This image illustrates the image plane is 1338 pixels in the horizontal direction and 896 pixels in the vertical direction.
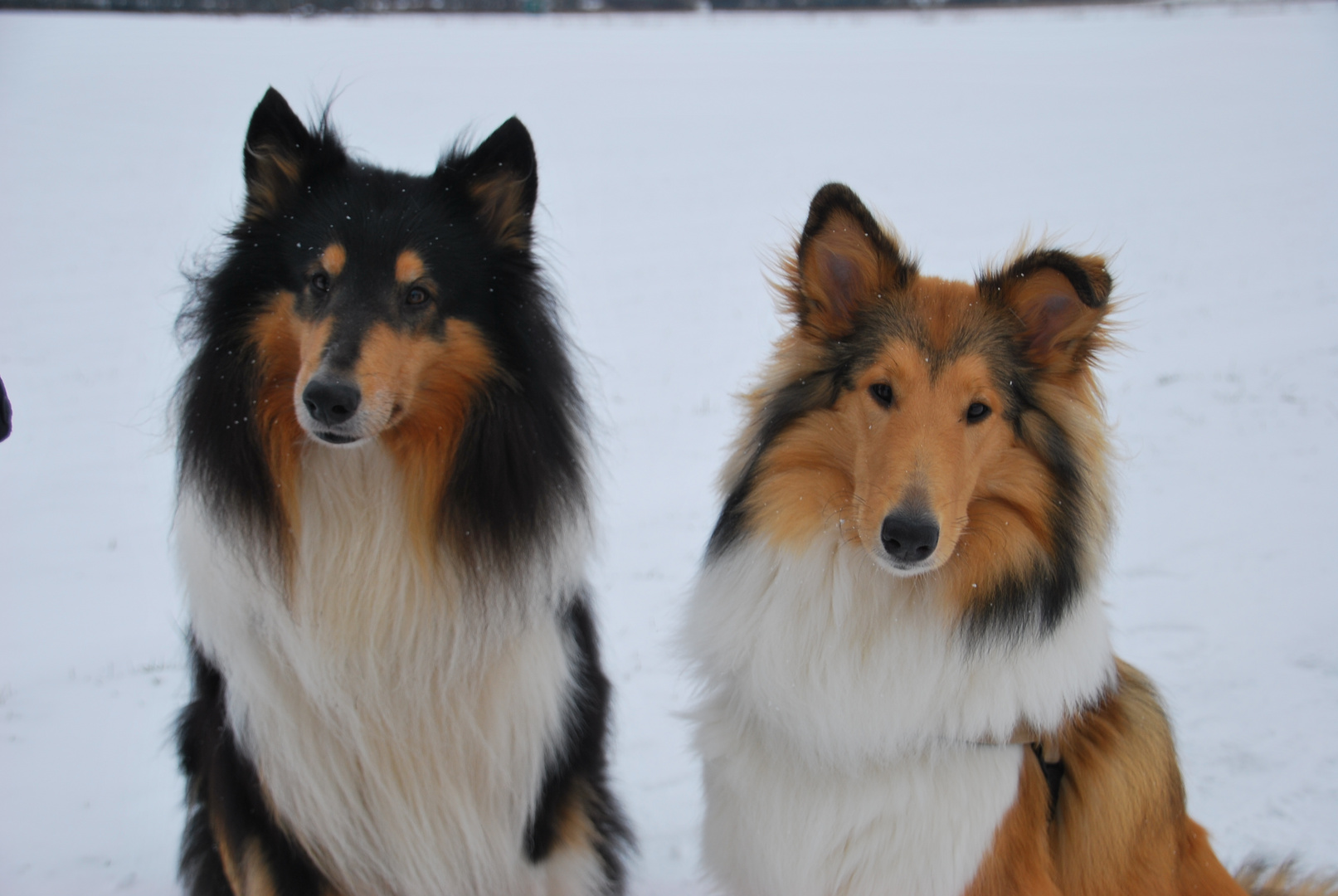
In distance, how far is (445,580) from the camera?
241 centimetres

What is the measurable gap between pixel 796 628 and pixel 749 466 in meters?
0.44

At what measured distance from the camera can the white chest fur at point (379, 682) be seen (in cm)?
234

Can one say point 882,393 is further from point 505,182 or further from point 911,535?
point 505,182

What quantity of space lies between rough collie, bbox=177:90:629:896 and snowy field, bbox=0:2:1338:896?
41cm

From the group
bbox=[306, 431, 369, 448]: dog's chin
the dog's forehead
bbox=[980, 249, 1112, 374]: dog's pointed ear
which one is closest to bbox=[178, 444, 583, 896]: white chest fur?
bbox=[306, 431, 369, 448]: dog's chin

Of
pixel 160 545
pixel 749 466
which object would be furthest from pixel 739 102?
pixel 749 466

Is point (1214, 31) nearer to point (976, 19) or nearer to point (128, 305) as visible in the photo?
point (976, 19)

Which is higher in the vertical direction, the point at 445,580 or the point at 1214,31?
the point at 1214,31

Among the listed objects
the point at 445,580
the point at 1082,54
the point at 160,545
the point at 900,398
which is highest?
the point at 1082,54

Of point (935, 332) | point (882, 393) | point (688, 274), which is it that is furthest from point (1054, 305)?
point (688, 274)

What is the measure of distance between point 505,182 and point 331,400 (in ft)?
2.75

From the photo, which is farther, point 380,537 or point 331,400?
point 380,537

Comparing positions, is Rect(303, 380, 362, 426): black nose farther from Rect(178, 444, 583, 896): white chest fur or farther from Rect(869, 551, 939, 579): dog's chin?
Rect(869, 551, 939, 579): dog's chin

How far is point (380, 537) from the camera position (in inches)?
93.9
